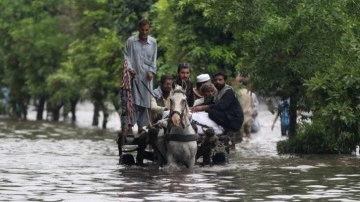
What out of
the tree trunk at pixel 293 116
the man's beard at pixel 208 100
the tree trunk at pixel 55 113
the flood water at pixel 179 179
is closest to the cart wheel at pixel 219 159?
the flood water at pixel 179 179

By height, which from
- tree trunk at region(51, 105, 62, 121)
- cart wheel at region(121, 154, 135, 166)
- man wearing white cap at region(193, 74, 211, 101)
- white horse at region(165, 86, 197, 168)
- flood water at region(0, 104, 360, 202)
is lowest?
flood water at region(0, 104, 360, 202)

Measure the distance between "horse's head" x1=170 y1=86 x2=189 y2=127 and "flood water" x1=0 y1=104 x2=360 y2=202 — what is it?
87cm

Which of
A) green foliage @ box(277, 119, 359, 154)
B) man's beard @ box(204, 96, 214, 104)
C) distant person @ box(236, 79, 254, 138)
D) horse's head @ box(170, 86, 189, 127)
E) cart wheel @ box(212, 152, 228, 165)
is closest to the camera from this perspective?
horse's head @ box(170, 86, 189, 127)

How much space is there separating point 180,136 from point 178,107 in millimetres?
498

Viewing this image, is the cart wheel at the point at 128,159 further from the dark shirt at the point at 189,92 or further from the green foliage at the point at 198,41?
the green foliage at the point at 198,41

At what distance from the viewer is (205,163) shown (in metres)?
22.9

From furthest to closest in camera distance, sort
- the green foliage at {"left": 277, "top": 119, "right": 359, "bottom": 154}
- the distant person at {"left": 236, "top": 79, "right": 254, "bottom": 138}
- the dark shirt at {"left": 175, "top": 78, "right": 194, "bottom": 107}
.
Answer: the distant person at {"left": 236, "top": 79, "right": 254, "bottom": 138} < the green foliage at {"left": 277, "top": 119, "right": 359, "bottom": 154} < the dark shirt at {"left": 175, "top": 78, "right": 194, "bottom": 107}

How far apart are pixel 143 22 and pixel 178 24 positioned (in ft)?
35.3

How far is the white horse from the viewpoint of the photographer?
21.4 meters

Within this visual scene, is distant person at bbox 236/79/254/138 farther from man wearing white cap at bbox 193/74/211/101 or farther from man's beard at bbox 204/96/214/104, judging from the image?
man's beard at bbox 204/96/214/104

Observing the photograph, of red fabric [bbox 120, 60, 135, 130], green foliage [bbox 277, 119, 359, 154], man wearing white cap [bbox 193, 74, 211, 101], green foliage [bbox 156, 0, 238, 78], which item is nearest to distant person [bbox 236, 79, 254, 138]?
green foliage [bbox 156, 0, 238, 78]

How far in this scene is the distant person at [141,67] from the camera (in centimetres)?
2353

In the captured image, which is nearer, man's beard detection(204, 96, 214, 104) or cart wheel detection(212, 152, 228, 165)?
cart wheel detection(212, 152, 228, 165)

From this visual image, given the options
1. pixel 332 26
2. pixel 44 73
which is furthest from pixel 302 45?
pixel 44 73
